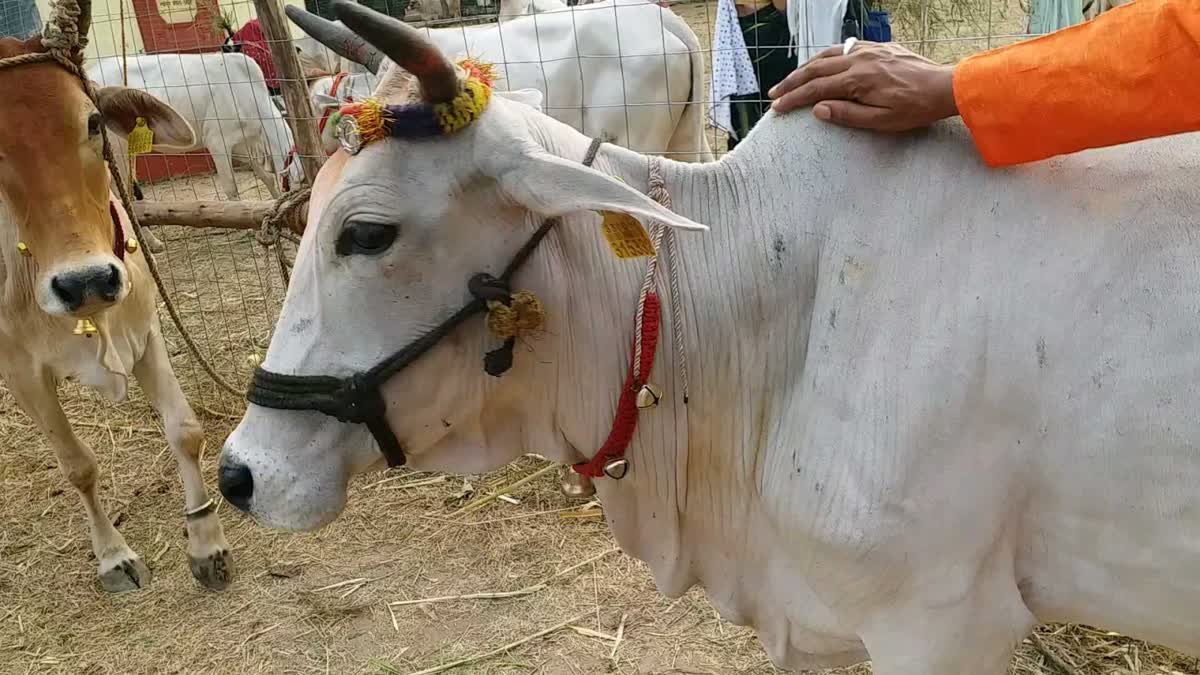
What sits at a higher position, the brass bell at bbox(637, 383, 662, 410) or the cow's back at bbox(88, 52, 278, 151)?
the cow's back at bbox(88, 52, 278, 151)

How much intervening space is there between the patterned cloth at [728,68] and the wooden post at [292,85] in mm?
2129

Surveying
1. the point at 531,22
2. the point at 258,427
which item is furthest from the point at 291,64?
the point at 258,427

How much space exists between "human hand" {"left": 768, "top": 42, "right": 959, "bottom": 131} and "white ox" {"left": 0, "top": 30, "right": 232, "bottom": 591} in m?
2.46

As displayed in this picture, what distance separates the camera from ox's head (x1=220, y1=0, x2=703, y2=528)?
1672mm

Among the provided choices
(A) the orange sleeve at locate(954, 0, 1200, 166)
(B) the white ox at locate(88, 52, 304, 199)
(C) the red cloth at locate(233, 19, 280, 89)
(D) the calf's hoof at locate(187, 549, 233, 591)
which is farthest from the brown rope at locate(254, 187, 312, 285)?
(C) the red cloth at locate(233, 19, 280, 89)

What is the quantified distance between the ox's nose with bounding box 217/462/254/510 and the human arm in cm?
133

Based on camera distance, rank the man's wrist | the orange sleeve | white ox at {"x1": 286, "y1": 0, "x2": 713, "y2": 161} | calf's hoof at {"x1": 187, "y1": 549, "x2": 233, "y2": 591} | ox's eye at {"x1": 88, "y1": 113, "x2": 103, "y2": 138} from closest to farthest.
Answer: the orange sleeve, the man's wrist, ox's eye at {"x1": 88, "y1": 113, "x2": 103, "y2": 138}, calf's hoof at {"x1": 187, "y1": 549, "x2": 233, "y2": 591}, white ox at {"x1": 286, "y1": 0, "x2": 713, "y2": 161}

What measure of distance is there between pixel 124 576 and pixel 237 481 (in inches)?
98.6

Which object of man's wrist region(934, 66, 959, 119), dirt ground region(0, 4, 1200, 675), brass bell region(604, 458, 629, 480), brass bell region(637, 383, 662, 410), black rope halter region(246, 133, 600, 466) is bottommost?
dirt ground region(0, 4, 1200, 675)

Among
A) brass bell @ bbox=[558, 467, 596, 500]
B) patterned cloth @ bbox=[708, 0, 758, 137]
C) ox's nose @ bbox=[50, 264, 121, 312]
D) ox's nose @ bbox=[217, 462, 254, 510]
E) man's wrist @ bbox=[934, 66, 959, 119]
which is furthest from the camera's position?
patterned cloth @ bbox=[708, 0, 758, 137]

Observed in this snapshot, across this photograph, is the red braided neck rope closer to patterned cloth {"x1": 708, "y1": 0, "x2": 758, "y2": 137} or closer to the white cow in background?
patterned cloth {"x1": 708, "y1": 0, "x2": 758, "y2": 137}

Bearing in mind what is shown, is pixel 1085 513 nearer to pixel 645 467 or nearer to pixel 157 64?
pixel 645 467

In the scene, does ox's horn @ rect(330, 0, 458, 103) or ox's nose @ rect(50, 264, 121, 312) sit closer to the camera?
ox's horn @ rect(330, 0, 458, 103)

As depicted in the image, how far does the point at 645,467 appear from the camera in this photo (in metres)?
1.95
